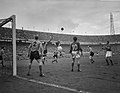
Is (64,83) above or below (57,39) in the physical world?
below

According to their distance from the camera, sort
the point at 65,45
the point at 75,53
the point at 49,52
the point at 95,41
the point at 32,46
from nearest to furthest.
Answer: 1. the point at 32,46
2. the point at 75,53
3. the point at 49,52
4. the point at 65,45
5. the point at 95,41

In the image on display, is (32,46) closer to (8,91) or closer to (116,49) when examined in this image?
(8,91)

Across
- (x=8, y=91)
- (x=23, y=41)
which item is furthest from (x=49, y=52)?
(x=8, y=91)

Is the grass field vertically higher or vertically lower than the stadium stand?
A: lower

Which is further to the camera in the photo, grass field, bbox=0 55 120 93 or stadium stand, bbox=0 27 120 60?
stadium stand, bbox=0 27 120 60

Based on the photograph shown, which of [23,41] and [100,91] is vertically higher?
[23,41]

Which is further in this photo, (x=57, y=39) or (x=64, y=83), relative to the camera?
(x=57, y=39)

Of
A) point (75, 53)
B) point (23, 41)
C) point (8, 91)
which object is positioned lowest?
point (8, 91)

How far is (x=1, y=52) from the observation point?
13.2 meters

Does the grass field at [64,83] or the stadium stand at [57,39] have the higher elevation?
the stadium stand at [57,39]

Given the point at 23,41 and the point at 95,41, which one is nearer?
the point at 23,41

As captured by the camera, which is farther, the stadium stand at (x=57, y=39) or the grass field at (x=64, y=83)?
the stadium stand at (x=57, y=39)

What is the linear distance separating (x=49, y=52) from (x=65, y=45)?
918 cm

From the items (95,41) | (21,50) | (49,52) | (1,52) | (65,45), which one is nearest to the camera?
(1,52)
